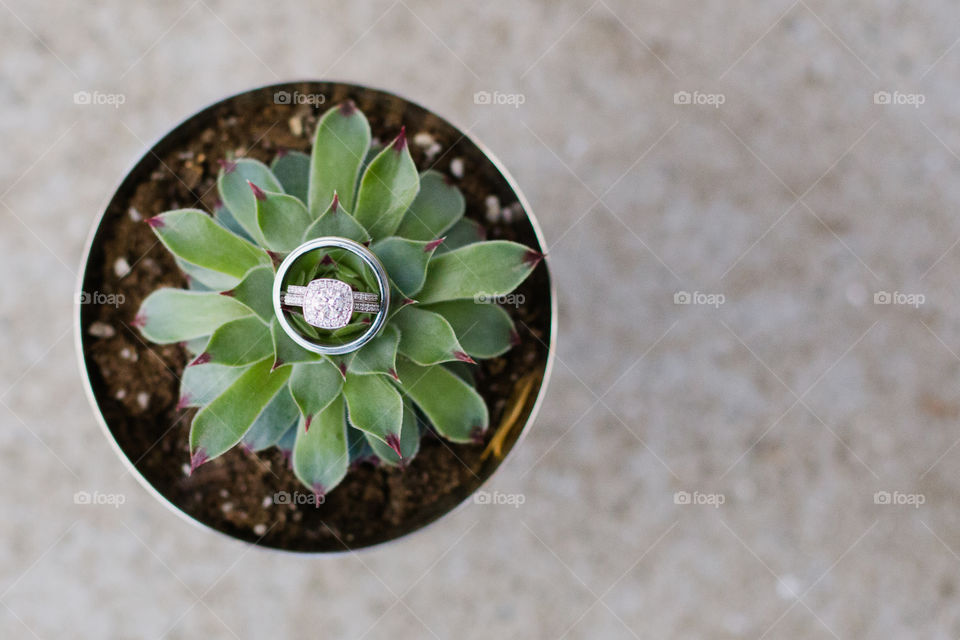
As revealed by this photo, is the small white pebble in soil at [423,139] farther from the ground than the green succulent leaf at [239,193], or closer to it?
farther from the ground

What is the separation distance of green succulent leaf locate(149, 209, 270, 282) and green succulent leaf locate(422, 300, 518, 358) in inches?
8.9

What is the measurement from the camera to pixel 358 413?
77cm

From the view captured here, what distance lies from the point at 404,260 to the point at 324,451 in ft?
0.85

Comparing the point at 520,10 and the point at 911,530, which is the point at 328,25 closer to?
the point at 520,10

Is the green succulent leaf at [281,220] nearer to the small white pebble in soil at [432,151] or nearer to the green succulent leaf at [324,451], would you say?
the green succulent leaf at [324,451]

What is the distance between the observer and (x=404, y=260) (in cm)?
78

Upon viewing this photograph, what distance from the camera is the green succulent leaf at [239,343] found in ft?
2.54

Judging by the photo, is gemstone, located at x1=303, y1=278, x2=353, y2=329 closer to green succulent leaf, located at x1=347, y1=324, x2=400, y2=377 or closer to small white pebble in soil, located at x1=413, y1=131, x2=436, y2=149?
green succulent leaf, located at x1=347, y1=324, x2=400, y2=377

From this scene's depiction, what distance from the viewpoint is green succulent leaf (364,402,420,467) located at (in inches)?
36.1

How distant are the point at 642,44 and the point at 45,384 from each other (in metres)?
1.24

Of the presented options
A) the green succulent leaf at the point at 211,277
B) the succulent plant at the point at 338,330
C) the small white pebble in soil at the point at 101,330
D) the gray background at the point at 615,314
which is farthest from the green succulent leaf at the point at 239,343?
the gray background at the point at 615,314

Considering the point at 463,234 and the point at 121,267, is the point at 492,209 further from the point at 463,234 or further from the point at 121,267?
the point at 121,267

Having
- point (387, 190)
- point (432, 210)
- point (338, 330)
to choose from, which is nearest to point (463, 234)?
point (432, 210)

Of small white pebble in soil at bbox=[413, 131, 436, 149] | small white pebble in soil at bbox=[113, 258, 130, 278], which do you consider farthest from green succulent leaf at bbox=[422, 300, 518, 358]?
small white pebble in soil at bbox=[113, 258, 130, 278]
